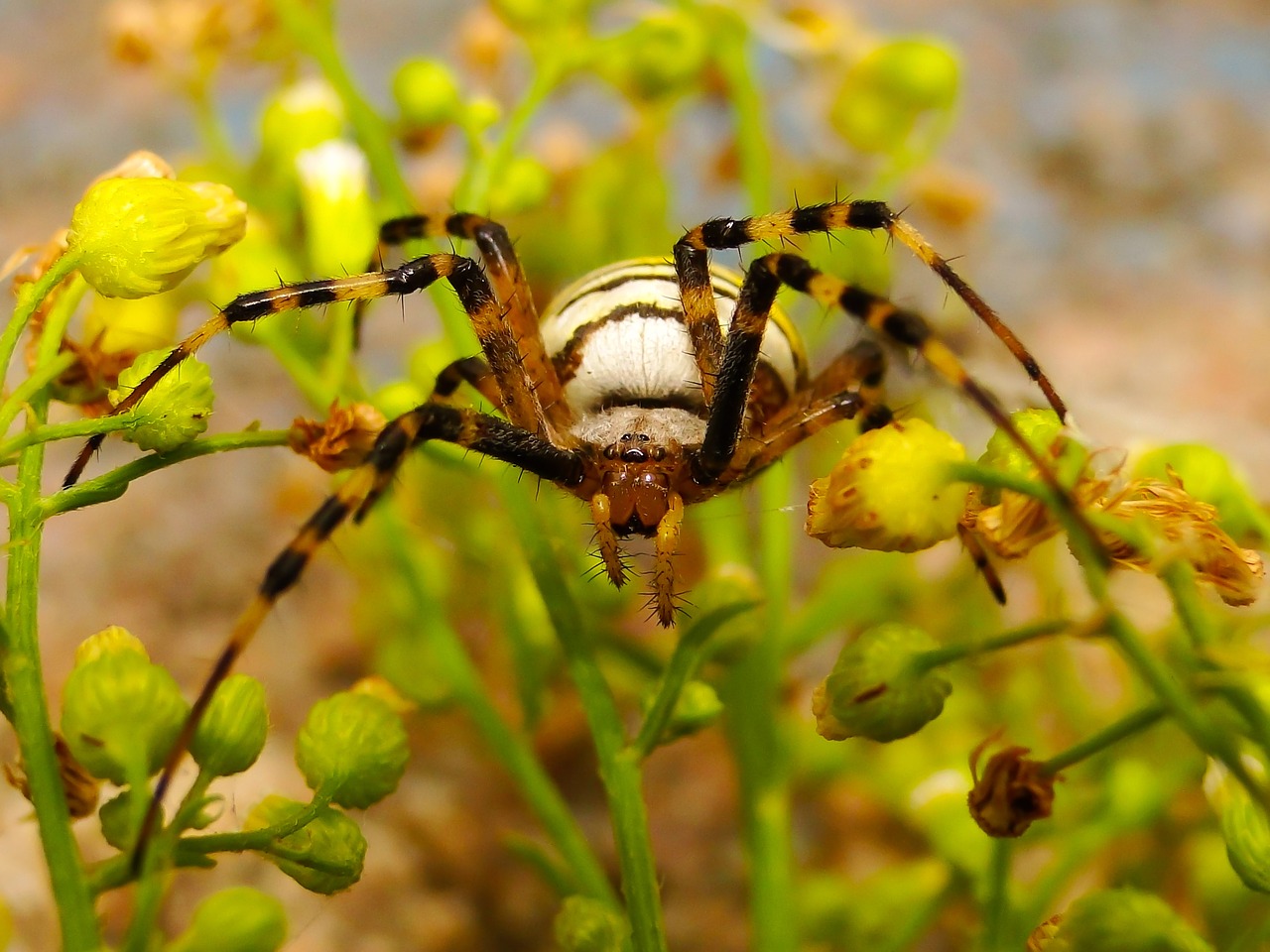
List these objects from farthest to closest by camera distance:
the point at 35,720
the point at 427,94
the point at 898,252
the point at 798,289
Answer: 1. the point at 898,252
2. the point at 427,94
3. the point at 798,289
4. the point at 35,720

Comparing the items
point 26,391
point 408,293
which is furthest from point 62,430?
point 408,293

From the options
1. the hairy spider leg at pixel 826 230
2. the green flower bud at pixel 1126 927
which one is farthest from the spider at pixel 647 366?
the green flower bud at pixel 1126 927

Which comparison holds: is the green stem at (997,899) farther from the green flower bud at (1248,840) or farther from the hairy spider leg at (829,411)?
the hairy spider leg at (829,411)

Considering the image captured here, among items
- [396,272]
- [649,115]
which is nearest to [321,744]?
[396,272]

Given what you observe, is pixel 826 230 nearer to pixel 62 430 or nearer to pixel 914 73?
pixel 914 73

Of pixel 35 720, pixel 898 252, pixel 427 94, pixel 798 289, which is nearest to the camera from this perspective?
pixel 35 720

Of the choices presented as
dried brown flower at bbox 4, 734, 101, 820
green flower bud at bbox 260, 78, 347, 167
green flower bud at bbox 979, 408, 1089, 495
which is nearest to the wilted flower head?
green flower bud at bbox 979, 408, 1089, 495

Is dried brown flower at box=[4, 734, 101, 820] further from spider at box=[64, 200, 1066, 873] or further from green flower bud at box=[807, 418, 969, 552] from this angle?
green flower bud at box=[807, 418, 969, 552]
